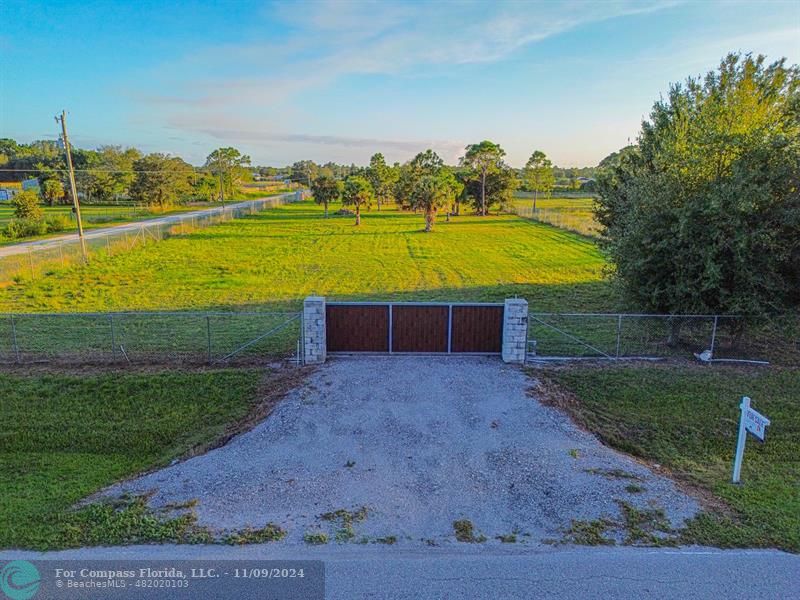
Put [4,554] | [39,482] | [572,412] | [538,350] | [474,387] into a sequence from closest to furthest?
1. [4,554]
2. [39,482]
3. [572,412]
4. [474,387]
5. [538,350]

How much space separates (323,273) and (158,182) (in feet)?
171

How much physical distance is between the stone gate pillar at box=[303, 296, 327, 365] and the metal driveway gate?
0.42 m

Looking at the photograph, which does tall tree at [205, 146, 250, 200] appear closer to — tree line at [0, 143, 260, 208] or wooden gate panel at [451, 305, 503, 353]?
tree line at [0, 143, 260, 208]

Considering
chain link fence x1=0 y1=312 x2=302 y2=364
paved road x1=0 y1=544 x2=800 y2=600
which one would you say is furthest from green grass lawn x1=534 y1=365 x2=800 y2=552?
chain link fence x1=0 y1=312 x2=302 y2=364

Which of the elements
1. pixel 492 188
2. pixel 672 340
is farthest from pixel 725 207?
pixel 492 188

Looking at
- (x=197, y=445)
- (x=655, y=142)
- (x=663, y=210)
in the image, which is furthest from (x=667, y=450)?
(x=655, y=142)

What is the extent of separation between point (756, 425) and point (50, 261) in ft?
97.6

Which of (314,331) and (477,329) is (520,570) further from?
(314,331)

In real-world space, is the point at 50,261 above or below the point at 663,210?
below

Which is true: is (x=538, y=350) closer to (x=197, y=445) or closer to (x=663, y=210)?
(x=663, y=210)

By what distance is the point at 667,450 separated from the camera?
30.9 ft

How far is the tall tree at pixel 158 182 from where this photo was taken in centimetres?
6750

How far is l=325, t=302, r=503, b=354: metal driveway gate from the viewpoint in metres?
13.3

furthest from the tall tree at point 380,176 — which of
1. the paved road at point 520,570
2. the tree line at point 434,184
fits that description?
the paved road at point 520,570
